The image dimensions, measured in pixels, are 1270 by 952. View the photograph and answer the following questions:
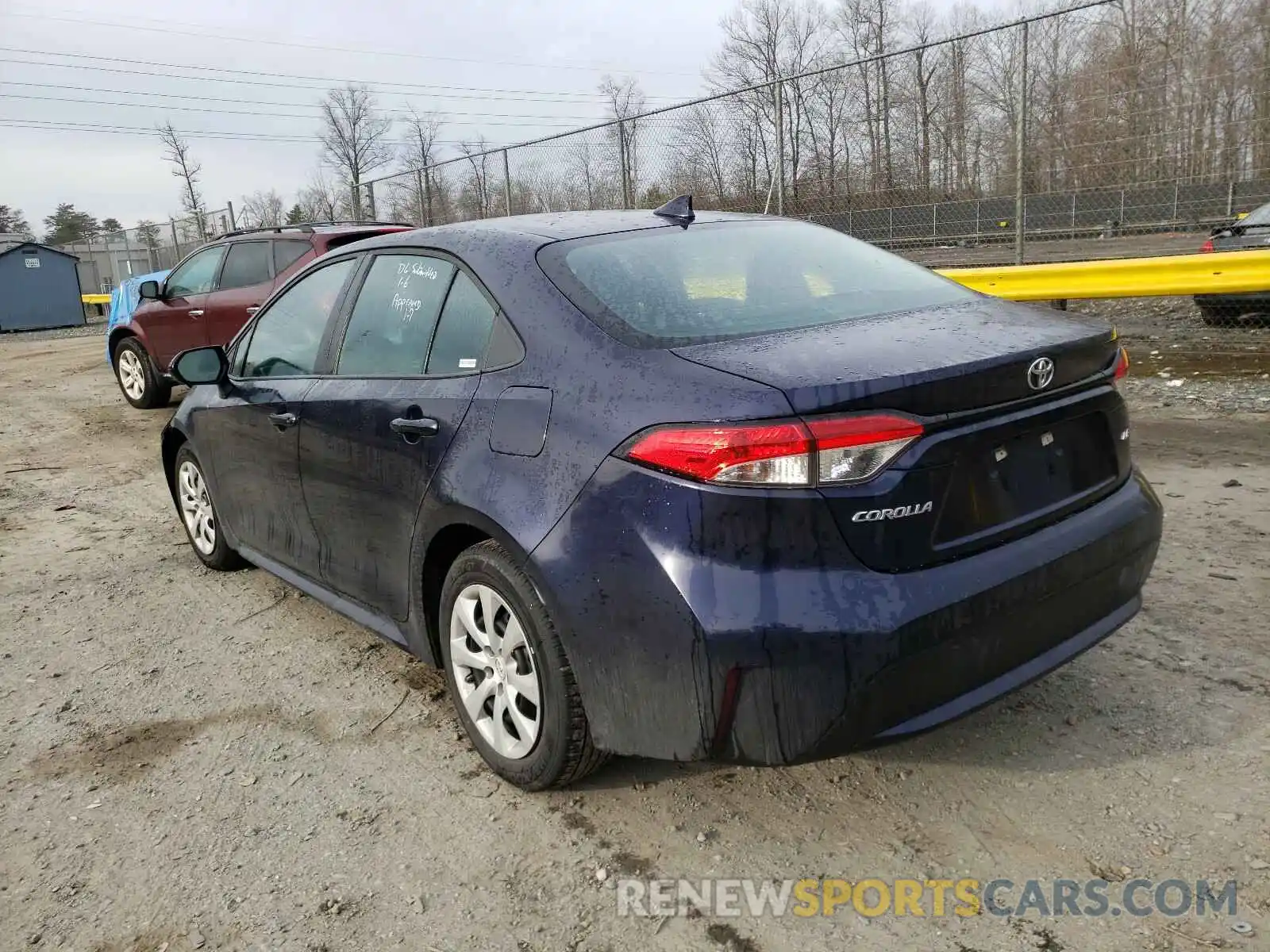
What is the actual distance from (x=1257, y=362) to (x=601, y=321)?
7710mm

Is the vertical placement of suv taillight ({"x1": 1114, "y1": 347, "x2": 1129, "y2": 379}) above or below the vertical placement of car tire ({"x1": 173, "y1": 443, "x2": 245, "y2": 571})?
above

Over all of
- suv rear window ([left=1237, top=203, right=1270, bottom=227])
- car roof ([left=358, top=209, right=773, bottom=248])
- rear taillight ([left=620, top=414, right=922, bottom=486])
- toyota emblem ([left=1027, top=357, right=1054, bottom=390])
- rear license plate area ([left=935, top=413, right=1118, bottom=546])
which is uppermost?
car roof ([left=358, top=209, right=773, bottom=248])

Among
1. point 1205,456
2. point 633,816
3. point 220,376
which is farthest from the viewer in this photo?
point 1205,456

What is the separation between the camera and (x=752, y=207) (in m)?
10.1

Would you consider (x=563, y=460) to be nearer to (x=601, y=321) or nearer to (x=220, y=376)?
(x=601, y=321)

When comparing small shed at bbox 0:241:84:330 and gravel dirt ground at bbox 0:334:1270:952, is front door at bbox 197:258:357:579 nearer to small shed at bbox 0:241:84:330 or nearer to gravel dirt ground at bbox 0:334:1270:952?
gravel dirt ground at bbox 0:334:1270:952

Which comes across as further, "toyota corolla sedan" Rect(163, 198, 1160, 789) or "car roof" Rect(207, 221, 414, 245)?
"car roof" Rect(207, 221, 414, 245)

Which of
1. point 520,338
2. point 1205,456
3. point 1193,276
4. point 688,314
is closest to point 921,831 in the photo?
point 688,314

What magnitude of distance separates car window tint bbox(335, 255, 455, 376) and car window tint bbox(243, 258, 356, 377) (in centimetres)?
23

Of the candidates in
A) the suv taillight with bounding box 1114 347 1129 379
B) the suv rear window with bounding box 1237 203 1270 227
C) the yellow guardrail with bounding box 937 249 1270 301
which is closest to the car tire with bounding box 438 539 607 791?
the suv taillight with bounding box 1114 347 1129 379

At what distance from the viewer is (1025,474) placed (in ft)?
7.98

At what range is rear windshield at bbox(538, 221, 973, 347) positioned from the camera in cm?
262

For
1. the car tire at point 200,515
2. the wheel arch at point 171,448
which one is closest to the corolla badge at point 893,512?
the car tire at point 200,515

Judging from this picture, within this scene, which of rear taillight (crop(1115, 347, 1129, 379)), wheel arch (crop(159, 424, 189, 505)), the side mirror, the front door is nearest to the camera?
rear taillight (crop(1115, 347, 1129, 379))
